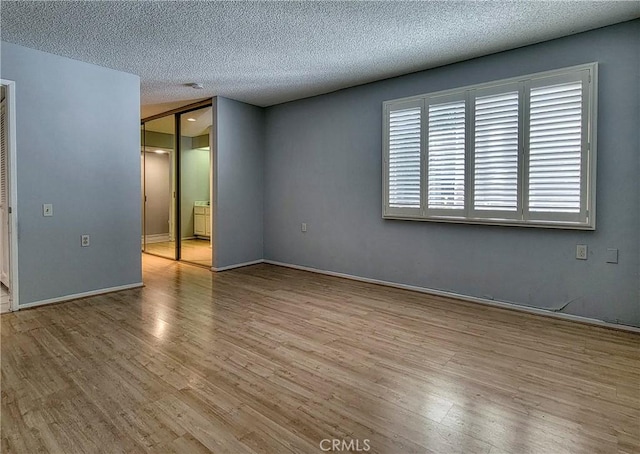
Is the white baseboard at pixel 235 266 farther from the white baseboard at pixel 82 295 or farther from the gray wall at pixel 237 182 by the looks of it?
the white baseboard at pixel 82 295

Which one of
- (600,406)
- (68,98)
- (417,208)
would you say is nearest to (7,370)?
(68,98)

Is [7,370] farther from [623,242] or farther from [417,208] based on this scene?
[623,242]

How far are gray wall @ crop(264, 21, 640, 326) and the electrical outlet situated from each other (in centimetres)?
4

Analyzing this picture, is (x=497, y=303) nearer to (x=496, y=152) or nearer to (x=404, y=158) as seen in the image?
(x=496, y=152)

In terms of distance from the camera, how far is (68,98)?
382 centimetres

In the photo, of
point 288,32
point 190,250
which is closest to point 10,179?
point 288,32

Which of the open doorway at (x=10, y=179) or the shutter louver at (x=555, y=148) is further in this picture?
the open doorway at (x=10, y=179)

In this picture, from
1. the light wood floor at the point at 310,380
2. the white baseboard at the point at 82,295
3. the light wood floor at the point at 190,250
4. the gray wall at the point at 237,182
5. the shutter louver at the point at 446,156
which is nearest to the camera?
the light wood floor at the point at 310,380

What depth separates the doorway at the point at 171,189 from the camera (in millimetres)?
7401

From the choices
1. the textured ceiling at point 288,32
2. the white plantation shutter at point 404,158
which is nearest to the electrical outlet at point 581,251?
the white plantation shutter at point 404,158

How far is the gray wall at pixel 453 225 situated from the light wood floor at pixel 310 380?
42 centimetres

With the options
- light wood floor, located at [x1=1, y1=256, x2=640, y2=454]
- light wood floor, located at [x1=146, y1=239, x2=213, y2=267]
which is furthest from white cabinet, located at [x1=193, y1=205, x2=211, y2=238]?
light wood floor, located at [x1=1, y1=256, x2=640, y2=454]

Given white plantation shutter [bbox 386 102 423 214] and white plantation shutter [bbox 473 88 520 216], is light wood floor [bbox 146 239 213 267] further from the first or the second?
white plantation shutter [bbox 473 88 520 216]

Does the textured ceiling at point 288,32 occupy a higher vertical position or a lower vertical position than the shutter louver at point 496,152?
higher
